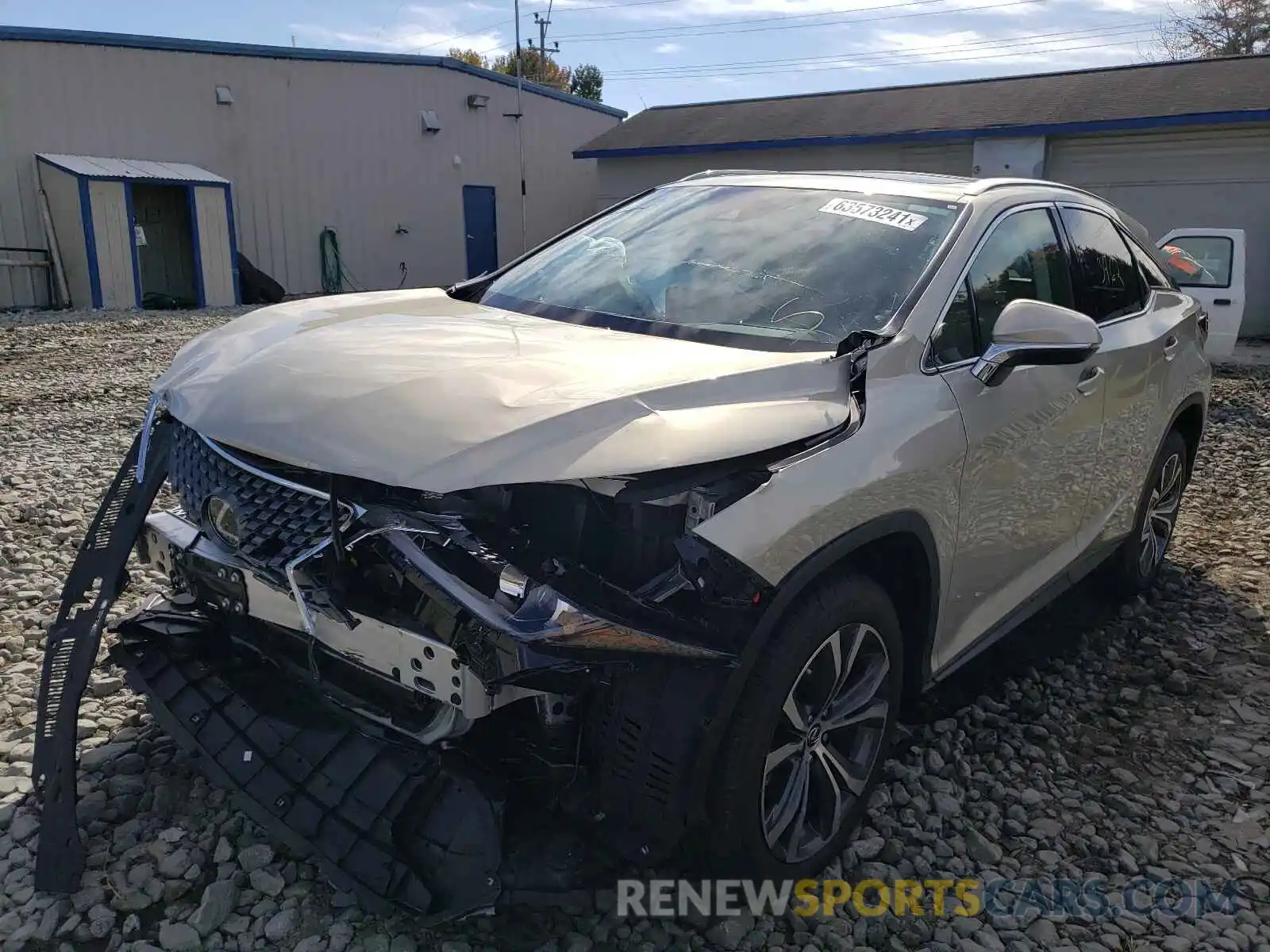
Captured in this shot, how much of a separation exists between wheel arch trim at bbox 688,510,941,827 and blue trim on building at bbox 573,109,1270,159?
16.1 metres

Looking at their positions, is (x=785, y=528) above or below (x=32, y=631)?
above

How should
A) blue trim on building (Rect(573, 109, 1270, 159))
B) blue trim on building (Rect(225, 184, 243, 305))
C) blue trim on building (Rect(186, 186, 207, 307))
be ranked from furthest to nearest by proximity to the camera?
blue trim on building (Rect(225, 184, 243, 305)), blue trim on building (Rect(186, 186, 207, 307)), blue trim on building (Rect(573, 109, 1270, 159))

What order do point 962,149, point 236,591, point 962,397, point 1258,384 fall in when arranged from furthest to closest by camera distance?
point 962,149 < point 1258,384 < point 962,397 < point 236,591

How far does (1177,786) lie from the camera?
3305mm

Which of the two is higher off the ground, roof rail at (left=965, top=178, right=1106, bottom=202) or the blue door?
roof rail at (left=965, top=178, right=1106, bottom=202)

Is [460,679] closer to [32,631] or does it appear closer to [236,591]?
[236,591]

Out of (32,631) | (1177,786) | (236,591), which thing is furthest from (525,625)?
(32,631)

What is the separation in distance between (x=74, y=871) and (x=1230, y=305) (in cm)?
1281

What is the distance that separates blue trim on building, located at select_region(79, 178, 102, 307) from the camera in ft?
51.3

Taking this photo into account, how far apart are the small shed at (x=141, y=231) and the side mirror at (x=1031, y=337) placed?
642 inches

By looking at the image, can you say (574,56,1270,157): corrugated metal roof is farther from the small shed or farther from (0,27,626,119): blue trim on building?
the small shed

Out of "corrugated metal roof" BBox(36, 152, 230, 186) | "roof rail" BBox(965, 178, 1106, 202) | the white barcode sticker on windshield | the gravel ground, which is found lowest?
the gravel ground

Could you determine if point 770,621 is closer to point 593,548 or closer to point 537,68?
point 593,548

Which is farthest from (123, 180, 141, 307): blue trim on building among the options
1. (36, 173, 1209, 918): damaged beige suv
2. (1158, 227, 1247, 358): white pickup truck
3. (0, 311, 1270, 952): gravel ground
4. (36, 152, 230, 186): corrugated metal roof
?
(1158, 227, 1247, 358): white pickup truck
